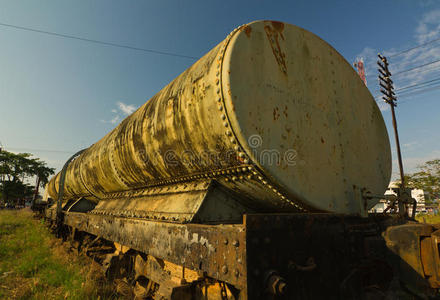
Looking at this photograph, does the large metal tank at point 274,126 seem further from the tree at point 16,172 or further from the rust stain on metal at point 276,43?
the tree at point 16,172

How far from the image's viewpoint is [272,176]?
6.70 ft

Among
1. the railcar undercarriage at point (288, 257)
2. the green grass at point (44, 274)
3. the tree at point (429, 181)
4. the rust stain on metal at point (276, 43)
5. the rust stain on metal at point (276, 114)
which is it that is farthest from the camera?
the tree at point (429, 181)

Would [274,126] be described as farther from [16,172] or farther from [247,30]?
[16,172]

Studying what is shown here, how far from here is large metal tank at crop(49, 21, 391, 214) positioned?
211cm

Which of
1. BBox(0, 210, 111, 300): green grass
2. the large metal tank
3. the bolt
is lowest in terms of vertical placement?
BBox(0, 210, 111, 300): green grass

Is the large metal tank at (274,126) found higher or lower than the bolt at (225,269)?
higher

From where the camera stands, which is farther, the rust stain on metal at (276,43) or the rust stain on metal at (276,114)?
the rust stain on metal at (276,43)

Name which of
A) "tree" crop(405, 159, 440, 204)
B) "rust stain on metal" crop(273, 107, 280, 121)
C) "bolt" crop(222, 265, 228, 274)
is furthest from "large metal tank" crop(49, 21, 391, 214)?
"tree" crop(405, 159, 440, 204)

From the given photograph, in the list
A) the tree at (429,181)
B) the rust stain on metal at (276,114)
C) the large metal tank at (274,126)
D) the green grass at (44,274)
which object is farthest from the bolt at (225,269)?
the tree at (429,181)

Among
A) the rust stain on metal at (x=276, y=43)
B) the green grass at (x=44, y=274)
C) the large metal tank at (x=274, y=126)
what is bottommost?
the green grass at (x=44, y=274)

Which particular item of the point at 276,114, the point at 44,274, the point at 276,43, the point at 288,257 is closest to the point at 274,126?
the point at 276,114

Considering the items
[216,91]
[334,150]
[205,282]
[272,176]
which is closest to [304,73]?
[334,150]

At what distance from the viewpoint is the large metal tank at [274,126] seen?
2.11 metres

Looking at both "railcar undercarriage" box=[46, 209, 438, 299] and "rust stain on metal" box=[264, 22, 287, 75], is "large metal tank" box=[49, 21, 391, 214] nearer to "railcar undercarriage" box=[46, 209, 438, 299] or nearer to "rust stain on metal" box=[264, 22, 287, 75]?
"rust stain on metal" box=[264, 22, 287, 75]
